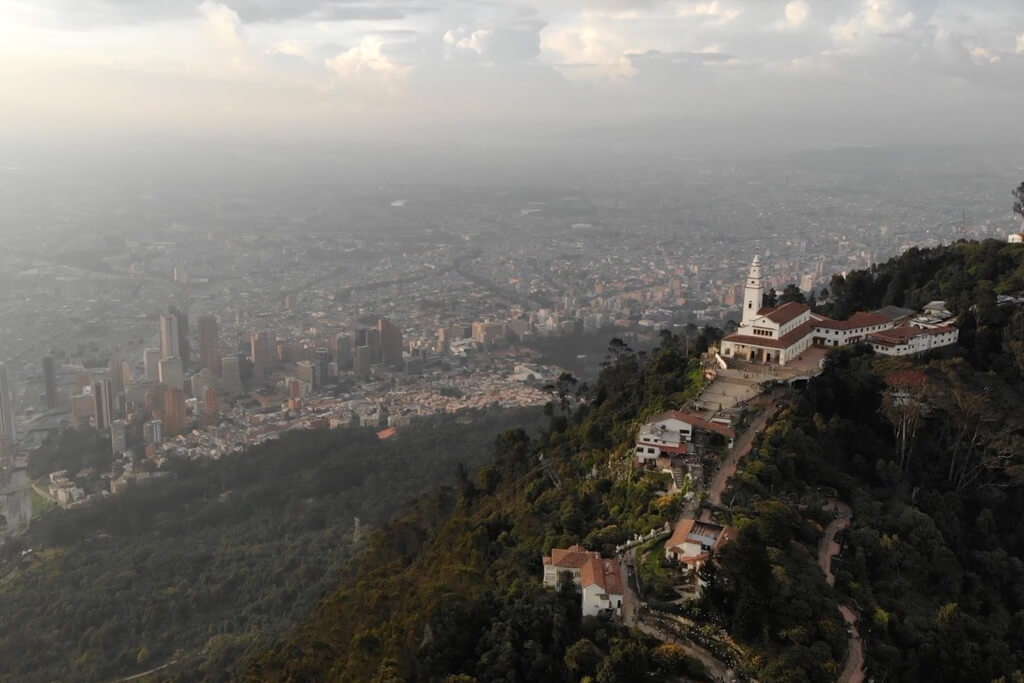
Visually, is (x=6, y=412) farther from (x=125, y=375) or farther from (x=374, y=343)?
(x=374, y=343)

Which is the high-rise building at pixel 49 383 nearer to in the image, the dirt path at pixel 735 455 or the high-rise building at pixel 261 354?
the high-rise building at pixel 261 354

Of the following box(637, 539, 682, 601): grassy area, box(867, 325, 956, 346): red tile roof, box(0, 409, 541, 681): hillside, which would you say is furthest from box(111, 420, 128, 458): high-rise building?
box(867, 325, 956, 346): red tile roof

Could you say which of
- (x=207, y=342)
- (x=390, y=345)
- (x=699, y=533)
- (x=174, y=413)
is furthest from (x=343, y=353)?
(x=699, y=533)

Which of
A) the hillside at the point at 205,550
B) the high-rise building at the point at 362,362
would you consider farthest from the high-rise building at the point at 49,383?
the high-rise building at the point at 362,362

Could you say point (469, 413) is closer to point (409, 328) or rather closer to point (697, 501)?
point (409, 328)

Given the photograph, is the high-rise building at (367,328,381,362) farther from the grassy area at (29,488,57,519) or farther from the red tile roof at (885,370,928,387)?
the red tile roof at (885,370,928,387)

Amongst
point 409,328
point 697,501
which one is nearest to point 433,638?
point 697,501
